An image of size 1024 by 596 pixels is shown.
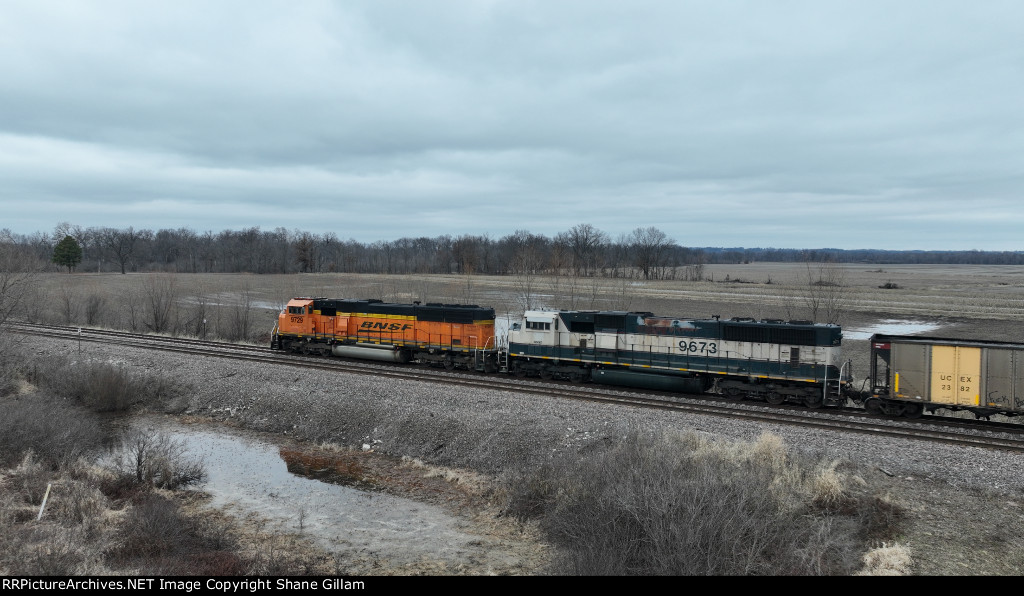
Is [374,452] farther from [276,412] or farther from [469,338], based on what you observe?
[469,338]

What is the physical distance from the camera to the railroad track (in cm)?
1739

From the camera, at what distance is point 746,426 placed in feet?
59.3

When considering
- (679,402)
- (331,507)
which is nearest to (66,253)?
(331,507)

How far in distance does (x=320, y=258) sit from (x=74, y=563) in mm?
127893

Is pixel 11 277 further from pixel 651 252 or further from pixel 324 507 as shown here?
pixel 651 252

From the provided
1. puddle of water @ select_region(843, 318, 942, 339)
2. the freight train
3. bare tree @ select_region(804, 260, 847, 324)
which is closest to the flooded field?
the freight train

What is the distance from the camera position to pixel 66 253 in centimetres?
9800

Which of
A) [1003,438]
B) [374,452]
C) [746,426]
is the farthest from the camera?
[374,452]

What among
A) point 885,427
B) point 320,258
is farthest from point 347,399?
point 320,258

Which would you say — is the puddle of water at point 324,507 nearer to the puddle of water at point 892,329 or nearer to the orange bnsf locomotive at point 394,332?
the orange bnsf locomotive at point 394,332

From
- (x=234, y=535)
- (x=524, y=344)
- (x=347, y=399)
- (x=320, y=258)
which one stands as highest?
→ (x=320, y=258)

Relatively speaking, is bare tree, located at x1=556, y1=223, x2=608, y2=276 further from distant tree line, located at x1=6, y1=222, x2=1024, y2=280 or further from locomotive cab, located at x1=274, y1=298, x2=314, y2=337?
locomotive cab, located at x1=274, y1=298, x2=314, y2=337

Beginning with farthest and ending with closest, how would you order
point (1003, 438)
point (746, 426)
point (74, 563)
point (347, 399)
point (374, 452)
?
point (347, 399) < point (374, 452) < point (746, 426) < point (1003, 438) < point (74, 563)

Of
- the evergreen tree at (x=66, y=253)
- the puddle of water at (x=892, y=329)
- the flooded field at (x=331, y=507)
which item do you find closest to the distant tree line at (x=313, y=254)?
the evergreen tree at (x=66, y=253)
